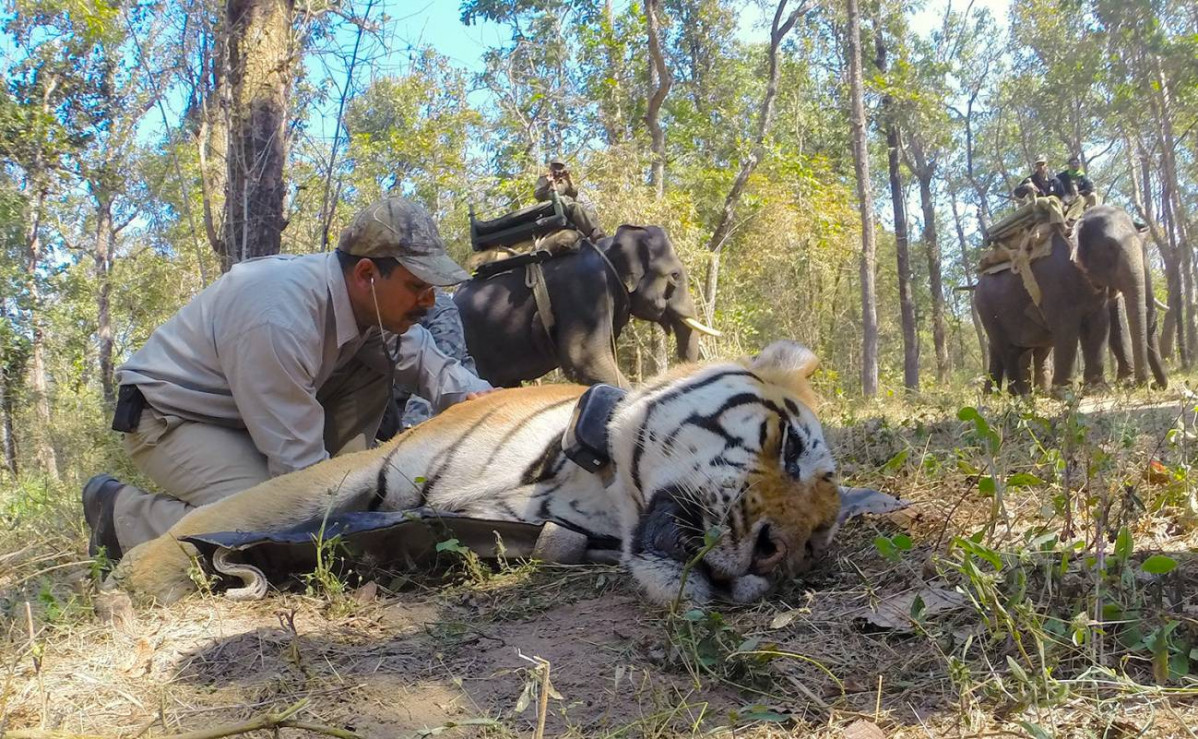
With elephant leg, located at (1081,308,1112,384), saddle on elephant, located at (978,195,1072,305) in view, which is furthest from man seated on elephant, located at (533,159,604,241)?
elephant leg, located at (1081,308,1112,384)

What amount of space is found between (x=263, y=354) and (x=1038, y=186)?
39.4ft

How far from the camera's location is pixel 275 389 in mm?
3852

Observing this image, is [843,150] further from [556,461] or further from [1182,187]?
[556,461]

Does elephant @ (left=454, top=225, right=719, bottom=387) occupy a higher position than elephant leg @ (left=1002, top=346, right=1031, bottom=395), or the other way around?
elephant @ (left=454, top=225, right=719, bottom=387)

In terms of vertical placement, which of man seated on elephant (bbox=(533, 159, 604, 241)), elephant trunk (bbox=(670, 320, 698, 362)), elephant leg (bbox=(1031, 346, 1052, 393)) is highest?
man seated on elephant (bbox=(533, 159, 604, 241))

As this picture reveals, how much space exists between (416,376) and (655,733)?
341cm

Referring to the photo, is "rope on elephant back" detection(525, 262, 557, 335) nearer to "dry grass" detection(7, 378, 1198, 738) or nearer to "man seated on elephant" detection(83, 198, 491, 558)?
"man seated on elephant" detection(83, 198, 491, 558)

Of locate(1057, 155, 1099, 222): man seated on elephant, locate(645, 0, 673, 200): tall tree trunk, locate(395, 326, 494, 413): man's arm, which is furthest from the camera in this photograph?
locate(645, 0, 673, 200): tall tree trunk

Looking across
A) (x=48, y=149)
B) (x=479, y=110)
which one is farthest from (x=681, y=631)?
(x=479, y=110)

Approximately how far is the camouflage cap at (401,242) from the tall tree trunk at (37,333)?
→ 12978 mm

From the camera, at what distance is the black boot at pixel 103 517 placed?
4.04 metres

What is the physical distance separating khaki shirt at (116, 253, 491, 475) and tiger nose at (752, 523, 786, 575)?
7.14ft

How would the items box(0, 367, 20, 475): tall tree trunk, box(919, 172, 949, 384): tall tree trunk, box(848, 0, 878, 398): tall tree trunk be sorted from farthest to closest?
box(919, 172, 949, 384): tall tree trunk < box(848, 0, 878, 398): tall tree trunk < box(0, 367, 20, 475): tall tree trunk

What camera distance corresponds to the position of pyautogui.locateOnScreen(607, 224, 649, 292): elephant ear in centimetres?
935
